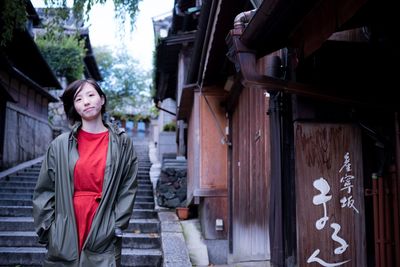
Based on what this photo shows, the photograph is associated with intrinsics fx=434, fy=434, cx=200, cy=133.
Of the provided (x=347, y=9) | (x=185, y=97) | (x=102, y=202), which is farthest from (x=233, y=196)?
(x=347, y=9)

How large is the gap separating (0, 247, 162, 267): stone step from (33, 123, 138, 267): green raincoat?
3.42 m

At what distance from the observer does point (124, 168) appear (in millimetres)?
3225

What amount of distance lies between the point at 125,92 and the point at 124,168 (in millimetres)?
37053

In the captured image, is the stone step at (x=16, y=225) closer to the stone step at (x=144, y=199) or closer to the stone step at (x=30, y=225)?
the stone step at (x=30, y=225)

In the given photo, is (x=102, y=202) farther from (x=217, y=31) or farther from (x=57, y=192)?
(x=217, y=31)

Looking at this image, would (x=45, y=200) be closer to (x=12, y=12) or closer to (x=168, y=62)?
(x=12, y=12)

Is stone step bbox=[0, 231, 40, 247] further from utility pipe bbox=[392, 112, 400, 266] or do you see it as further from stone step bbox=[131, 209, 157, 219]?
utility pipe bbox=[392, 112, 400, 266]

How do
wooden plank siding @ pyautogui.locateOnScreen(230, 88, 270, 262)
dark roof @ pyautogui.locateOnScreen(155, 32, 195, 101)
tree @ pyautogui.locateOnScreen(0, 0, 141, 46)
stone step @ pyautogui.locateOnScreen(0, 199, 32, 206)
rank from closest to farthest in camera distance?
wooden plank siding @ pyautogui.locateOnScreen(230, 88, 270, 262) < tree @ pyautogui.locateOnScreen(0, 0, 141, 46) < stone step @ pyautogui.locateOnScreen(0, 199, 32, 206) < dark roof @ pyautogui.locateOnScreen(155, 32, 195, 101)

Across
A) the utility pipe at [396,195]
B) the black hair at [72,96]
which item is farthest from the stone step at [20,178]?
the utility pipe at [396,195]

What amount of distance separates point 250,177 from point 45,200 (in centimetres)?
287

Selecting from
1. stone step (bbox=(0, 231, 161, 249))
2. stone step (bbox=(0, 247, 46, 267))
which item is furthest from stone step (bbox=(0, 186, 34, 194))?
stone step (bbox=(0, 247, 46, 267))

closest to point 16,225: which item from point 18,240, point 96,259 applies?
point 18,240

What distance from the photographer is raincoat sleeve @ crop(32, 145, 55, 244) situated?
3.02 meters

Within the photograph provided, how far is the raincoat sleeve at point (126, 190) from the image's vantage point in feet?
10.1
